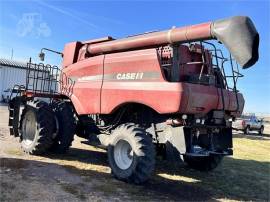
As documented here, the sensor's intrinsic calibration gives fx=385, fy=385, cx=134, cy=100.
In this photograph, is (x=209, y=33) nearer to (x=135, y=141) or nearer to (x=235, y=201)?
(x=135, y=141)

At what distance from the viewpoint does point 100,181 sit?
7395 mm

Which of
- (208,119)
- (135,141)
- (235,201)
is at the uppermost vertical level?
(208,119)

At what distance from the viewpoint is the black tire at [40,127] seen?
926 centimetres

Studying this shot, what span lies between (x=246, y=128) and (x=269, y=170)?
20.5 metres

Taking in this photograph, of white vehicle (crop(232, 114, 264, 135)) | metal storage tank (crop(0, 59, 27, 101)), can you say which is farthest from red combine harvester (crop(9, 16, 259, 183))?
metal storage tank (crop(0, 59, 27, 101))

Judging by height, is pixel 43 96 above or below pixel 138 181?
above

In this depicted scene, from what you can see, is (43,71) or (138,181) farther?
(43,71)

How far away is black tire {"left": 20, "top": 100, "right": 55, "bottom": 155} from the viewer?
9.26 meters

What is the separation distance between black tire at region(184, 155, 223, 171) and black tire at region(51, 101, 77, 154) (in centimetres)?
291

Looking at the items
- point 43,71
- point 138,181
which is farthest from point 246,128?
point 138,181

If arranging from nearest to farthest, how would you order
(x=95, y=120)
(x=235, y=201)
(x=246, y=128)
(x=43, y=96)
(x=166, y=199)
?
(x=166, y=199) → (x=235, y=201) → (x=95, y=120) → (x=43, y=96) → (x=246, y=128)

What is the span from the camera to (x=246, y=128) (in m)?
30.9

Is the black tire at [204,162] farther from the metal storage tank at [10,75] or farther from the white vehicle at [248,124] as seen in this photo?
the metal storage tank at [10,75]

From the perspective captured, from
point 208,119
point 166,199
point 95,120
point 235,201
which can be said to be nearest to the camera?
point 166,199
